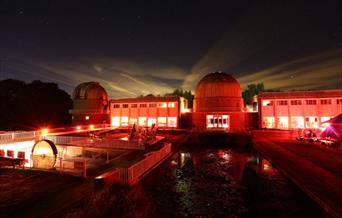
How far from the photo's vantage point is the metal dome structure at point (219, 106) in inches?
1674

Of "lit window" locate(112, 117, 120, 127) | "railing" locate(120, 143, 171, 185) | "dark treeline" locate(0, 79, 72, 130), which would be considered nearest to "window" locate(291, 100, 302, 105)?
"railing" locate(120, 143, 171, 185)

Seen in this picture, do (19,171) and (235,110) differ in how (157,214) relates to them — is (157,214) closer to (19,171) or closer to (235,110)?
(19,171)

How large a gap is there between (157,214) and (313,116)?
127 ft

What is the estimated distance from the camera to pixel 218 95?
43719mm

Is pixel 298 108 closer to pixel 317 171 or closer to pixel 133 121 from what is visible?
pixel 317 171

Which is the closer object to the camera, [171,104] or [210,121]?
[210,121]

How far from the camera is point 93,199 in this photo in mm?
9109

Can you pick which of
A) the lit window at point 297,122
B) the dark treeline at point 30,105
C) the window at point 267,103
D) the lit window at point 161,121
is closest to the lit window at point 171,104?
the lit window at point 161,121

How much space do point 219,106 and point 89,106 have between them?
106 feet

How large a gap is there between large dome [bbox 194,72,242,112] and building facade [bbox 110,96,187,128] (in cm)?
502

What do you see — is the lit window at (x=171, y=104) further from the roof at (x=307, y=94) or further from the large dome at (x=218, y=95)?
the roof at (x=307, y=94)

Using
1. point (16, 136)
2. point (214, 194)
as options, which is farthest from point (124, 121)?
point (214, 194)

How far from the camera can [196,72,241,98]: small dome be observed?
43.9 metres

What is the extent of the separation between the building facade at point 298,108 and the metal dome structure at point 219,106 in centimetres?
476
